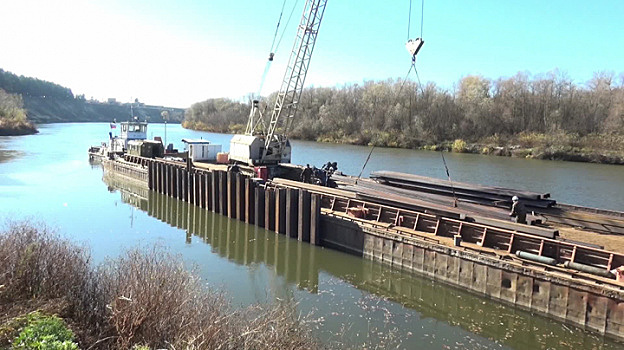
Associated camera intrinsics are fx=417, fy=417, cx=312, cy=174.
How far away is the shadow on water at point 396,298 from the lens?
388 inches

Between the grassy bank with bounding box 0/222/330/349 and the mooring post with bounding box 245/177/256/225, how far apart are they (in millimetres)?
10933

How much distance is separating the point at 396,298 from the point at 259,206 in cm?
816

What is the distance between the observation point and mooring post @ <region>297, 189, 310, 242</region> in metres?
16.0

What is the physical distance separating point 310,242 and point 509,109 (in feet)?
222

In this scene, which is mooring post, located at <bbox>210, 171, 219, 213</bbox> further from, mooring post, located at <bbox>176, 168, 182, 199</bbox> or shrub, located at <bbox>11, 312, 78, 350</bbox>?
shrub, located at <bbox>11, 312, 78, 350</bbox>

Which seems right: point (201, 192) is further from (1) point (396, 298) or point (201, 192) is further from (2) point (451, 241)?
(2) point (451, 241)

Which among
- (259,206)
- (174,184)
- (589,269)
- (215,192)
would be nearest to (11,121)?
(174,184)

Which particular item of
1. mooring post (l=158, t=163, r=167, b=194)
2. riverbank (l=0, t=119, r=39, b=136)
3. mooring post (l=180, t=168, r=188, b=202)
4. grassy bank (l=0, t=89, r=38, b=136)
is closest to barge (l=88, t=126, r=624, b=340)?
mooring post (l=180, t=168, r=188, b=202)

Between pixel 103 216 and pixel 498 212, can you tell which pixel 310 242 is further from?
pixel 103 216

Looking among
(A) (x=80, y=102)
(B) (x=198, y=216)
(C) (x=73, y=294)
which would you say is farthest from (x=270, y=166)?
(A) (x=80, y=102)

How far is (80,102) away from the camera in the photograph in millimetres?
181625

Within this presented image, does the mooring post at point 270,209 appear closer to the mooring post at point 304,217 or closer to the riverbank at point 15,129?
the mooring post at point 304,217

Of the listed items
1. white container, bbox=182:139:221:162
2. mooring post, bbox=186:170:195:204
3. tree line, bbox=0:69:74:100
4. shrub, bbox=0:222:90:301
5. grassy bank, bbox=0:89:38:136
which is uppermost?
tree line, bbox=0:69:74:100

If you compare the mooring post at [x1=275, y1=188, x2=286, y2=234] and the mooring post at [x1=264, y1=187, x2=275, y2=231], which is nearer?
the mooring post at [x1=275, y1=188, x2=286, y2=234]
